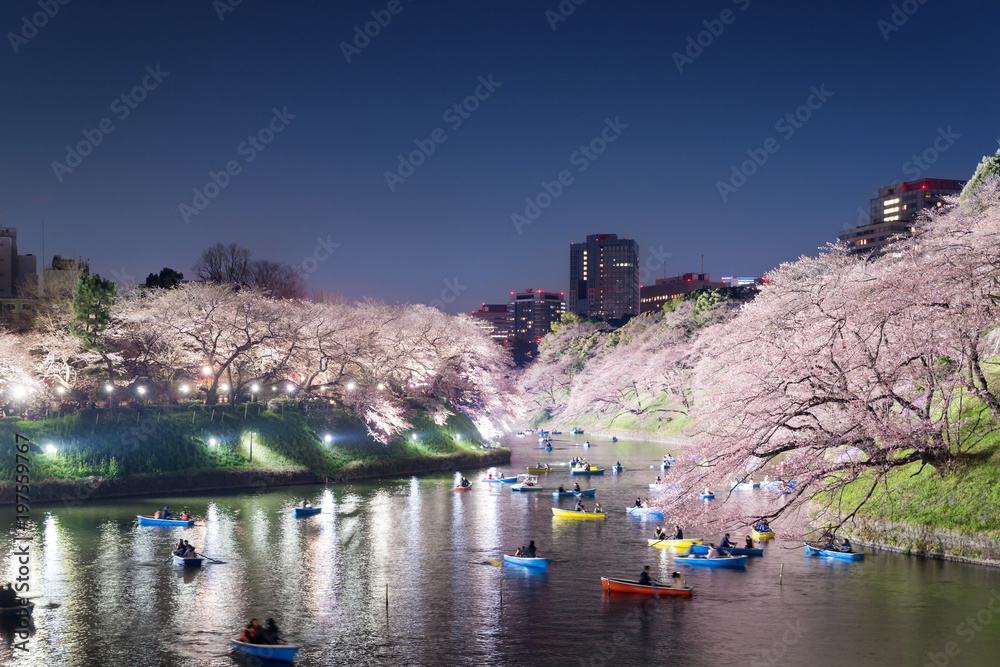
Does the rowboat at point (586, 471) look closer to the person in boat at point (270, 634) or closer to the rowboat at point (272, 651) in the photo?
the person in boat at point (270, 634)

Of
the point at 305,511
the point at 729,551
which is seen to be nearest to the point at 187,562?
the point at 305,511

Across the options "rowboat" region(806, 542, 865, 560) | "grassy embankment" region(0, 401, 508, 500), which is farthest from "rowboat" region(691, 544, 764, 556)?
"grassy embankment" region(0, 401, 508, 500)

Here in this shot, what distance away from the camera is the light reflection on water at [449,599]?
75.3 feet

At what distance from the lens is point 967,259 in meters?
23.6

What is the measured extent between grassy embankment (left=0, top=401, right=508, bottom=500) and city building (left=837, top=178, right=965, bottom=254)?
383ft

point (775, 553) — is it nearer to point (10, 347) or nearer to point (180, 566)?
point (180, 566)

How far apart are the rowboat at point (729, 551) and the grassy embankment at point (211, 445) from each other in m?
34.2

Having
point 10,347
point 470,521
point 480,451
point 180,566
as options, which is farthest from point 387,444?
point 180,566

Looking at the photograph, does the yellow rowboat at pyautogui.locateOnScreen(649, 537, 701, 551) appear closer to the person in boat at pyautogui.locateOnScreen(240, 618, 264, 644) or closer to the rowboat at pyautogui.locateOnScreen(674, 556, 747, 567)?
the rowboat at pyautogui.locateOnScreen(674, 556, 747, 567)

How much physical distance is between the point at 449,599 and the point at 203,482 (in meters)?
31.6

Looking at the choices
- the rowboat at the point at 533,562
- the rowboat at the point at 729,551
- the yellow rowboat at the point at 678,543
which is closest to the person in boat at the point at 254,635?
the rowboat at the point at 533,562

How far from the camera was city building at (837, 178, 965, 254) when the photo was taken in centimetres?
15212

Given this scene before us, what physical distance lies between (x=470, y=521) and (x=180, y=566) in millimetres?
16658

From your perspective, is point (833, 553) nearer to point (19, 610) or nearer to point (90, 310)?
point (19, 610)
